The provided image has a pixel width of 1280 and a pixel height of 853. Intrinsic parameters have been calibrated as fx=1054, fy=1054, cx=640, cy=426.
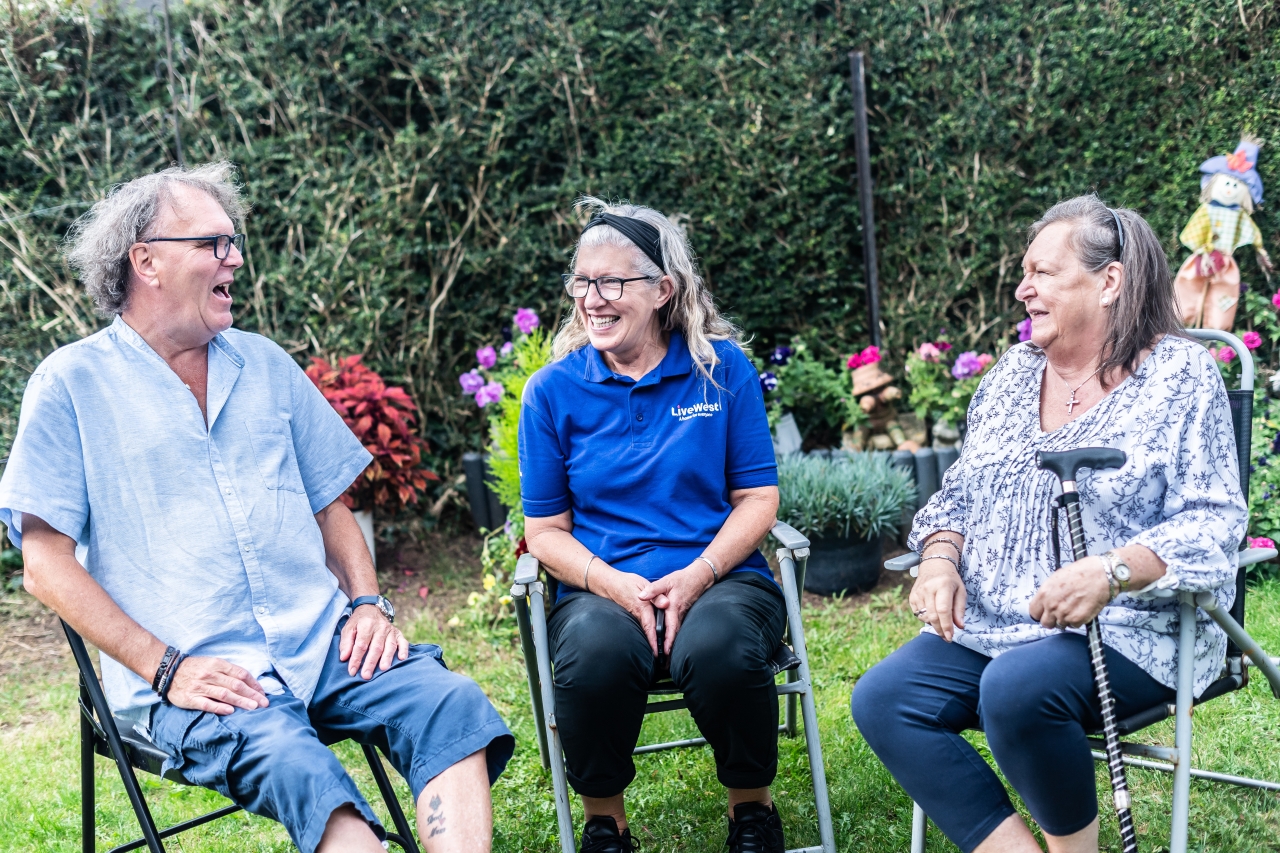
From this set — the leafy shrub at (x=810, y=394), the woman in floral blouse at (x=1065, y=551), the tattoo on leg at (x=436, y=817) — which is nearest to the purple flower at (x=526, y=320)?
the leafy shrub at (x=810, y=394)

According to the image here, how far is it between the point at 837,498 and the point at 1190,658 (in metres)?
2.25

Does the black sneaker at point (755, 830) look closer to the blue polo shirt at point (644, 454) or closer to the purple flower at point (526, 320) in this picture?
the blue polo shirt at point (644, 454)

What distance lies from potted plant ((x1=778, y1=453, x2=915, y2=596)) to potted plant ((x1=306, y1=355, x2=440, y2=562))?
1707mm

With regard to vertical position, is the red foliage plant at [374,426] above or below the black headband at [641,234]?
below

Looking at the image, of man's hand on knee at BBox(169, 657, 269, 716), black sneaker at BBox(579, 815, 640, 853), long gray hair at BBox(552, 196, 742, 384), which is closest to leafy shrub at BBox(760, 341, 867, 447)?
long gray hair at BBox(552, 196, 742, 384)

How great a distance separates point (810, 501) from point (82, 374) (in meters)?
2.81

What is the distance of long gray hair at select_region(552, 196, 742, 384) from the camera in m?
2.79

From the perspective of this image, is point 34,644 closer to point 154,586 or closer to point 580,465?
point 154,586

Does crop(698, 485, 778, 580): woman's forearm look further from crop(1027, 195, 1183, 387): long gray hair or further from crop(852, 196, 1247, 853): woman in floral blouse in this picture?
crop(1027, 195, 1183, 387): long gray hair

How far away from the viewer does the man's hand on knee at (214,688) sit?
2.12m

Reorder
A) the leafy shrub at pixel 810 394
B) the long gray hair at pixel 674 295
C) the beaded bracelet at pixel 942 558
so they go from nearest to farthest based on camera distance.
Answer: the beaded bracelet at pixel 942 558 < the long gray hair at pixel 674 295 < the leafy shrub at pixel 810 394

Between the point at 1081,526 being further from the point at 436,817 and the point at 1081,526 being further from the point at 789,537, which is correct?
the point at 436,817

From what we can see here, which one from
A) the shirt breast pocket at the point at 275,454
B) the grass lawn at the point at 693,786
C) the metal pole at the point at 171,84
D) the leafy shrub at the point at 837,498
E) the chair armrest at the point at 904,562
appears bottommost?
the grass lawn at the point at 693,786

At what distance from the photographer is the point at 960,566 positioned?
2.46m
